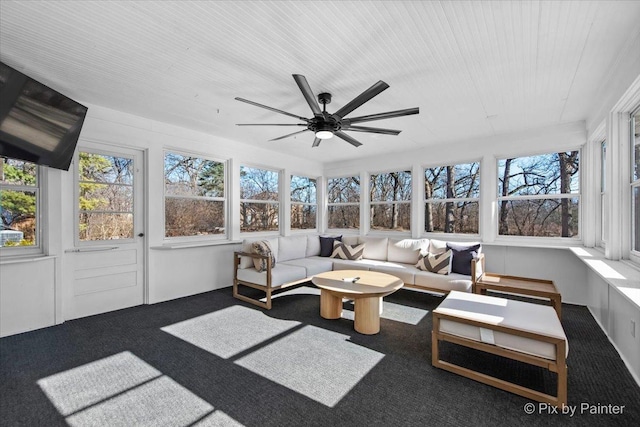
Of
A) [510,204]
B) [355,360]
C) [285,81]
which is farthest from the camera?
[510,204]

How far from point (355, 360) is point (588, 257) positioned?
113 inches

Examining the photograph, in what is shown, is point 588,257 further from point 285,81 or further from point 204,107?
point 204,107

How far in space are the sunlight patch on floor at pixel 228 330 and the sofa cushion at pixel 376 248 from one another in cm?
236

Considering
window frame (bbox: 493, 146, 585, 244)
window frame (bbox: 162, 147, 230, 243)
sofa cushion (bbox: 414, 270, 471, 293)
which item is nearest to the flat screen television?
window frame (bbox: 162, 147, 230, 243)

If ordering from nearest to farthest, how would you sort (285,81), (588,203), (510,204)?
(285,81), (588,203), (510,204)

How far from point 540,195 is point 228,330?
491 centimetres

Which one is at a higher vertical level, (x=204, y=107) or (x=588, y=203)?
(x=204, y=107)

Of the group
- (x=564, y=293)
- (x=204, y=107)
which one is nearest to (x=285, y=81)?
(x=204, y=107)

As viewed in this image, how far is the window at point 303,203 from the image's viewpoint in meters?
6.39

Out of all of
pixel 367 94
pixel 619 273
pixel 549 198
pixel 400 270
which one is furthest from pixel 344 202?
pixel 619 273

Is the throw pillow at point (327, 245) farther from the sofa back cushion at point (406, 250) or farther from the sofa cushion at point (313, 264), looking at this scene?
the sofa back cushion at point (406, 250)

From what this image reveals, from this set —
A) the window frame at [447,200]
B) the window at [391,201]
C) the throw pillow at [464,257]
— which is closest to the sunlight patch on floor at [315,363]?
the throw pillow at [464,257]

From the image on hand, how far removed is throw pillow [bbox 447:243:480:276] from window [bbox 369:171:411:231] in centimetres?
161

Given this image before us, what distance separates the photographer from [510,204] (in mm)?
4676
